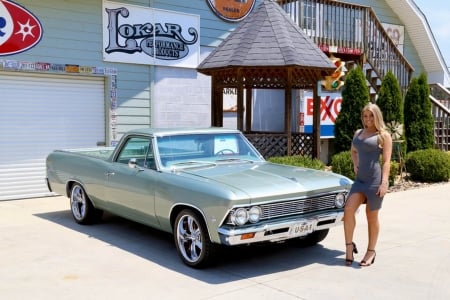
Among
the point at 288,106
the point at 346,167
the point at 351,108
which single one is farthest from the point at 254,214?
the point at 351,108

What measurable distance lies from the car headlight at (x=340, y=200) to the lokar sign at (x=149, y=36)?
22.0 feet

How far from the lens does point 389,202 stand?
384 inches

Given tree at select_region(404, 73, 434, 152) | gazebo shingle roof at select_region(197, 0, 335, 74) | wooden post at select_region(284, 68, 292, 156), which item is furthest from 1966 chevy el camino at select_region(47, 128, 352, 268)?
tree at select_region(404, 73, 434, 152)

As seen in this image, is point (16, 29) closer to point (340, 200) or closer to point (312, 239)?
point (312, 239)

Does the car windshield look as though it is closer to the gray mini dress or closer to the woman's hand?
the gray mini dress

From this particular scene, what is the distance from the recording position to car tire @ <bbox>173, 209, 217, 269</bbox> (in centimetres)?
554

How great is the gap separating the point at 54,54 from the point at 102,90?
128cm

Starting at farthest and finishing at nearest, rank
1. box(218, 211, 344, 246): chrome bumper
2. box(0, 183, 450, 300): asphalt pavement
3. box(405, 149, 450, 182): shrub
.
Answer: box(405, 149, 450, 182): shrub, box(218, 211, 344, 246): chrome bumper, box(0, 183, 450, 300): asphalt pavement

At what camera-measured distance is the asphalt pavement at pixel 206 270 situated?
5004 mm

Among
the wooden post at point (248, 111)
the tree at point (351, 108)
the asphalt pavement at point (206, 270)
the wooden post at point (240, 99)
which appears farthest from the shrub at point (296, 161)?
the tree at point (351, 108)

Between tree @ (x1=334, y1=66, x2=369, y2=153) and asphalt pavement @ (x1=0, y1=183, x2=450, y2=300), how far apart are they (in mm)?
5197

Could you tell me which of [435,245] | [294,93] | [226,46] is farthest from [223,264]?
[294,93]

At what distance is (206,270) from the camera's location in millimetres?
5660

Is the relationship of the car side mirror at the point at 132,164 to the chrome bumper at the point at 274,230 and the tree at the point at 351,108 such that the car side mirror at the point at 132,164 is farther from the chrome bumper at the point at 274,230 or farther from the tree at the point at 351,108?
the tree at the point at 351,108
